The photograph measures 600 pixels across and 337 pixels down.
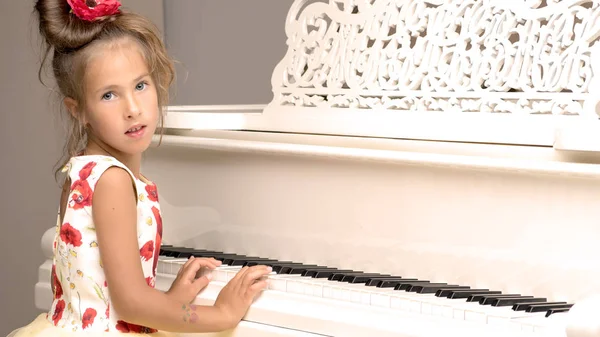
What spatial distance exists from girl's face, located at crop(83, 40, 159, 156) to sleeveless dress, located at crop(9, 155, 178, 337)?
6cm

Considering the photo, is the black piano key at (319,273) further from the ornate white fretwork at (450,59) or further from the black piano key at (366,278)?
the ornate white fretwork at (450,59)

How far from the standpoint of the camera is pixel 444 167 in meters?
1.99

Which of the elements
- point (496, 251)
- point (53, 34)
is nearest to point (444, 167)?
point (496, 251)

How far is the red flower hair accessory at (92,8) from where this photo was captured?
2.04 m

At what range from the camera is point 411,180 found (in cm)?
207

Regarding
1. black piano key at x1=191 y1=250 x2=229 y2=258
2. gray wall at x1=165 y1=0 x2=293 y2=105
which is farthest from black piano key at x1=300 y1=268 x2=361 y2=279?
gray wall at x1=165 y1=0 x2=293 y2=105

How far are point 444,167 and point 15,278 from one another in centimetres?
330

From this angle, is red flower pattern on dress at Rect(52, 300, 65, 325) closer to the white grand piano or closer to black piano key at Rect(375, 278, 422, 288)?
the white grand piano

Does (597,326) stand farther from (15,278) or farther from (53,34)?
(15,278)

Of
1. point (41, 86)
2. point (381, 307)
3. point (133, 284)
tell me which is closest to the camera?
point (381, 307)

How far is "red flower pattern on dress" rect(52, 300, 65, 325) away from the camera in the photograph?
2148mm

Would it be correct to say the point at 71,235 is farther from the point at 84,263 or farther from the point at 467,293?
the point at 467,293

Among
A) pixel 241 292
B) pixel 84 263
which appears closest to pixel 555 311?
pixel 241 292

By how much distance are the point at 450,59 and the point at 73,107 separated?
974 millimetres
